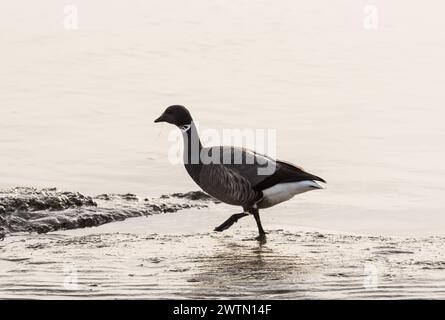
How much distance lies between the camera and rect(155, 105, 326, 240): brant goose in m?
12.3

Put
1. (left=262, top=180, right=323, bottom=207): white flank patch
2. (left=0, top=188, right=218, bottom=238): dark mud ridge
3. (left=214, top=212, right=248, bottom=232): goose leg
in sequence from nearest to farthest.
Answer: (left=0, top=188, right=218, bottom=238): dark mud ridge
(left=214, top=212, right=248, bottom=232): goose leg
(left=262, top=180, right=323, bottom=207): white flank patch

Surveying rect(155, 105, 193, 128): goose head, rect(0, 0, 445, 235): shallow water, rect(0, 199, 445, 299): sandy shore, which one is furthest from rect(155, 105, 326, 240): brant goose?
rect(0, 0, 445, 235): shallow water

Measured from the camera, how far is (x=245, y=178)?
40.5 ft

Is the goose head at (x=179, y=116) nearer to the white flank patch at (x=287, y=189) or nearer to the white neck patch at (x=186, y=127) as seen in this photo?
the white neck patch at (x=186, y=127)

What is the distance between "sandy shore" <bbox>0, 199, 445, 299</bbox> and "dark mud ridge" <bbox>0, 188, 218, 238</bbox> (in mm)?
202

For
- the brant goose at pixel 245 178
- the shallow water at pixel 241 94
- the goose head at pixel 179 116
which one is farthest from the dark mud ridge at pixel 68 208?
the goose head at pixel 179 116

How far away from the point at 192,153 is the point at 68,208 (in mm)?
1582

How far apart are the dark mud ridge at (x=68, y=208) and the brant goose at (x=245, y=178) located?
37.3 inches

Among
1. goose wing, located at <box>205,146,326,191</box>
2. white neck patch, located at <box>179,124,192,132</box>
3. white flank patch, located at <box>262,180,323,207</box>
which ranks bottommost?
white flank patch, located at <box>262,180,323,207</box>

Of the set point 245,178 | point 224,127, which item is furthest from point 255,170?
point 224,127

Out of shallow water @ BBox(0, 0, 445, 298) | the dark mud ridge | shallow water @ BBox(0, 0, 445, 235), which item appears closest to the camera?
shallow water @ BBox(0, 0, 445, 298)

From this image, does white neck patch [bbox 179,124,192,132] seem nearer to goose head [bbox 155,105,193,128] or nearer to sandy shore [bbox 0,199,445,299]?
goose head [bbox 155,105,193,128]

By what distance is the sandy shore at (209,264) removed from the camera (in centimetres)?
938

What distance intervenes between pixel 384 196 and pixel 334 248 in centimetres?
269
